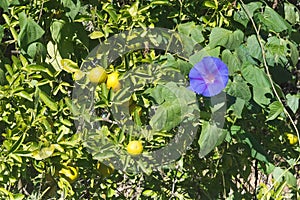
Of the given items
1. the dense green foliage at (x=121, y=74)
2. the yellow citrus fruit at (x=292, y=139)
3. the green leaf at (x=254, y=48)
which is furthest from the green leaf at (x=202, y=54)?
the yellow citrus fruit at (x=292, y=139)

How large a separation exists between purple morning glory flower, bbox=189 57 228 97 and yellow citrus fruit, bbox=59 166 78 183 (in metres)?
0.41

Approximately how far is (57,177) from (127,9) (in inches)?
20.1

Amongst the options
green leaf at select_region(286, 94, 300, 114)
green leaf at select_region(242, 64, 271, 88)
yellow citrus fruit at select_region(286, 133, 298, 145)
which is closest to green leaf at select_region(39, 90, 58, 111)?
green leaf at select_region(242, 64, 271, 88)

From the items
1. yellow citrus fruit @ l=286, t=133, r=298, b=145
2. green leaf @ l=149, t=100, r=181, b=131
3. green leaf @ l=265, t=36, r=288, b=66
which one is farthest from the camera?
yellow citrus fruit @ l=286, t=133, r=298, b=145

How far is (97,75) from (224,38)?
33 centimetres

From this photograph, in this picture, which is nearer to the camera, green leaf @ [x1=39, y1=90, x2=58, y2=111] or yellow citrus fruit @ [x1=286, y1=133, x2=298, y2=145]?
green leaf @ [x1=39, y1=90, x2=58, y2=111]

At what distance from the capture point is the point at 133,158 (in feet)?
5.26

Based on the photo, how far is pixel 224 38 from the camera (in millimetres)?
1473

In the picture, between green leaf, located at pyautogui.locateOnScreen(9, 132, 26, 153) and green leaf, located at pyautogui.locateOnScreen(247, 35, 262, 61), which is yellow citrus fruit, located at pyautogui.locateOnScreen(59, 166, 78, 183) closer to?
green leaf, located at pyautogui.locateOnScreen(9, 132, 26, 153)

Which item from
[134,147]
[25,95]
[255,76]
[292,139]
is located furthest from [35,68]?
[292,139]

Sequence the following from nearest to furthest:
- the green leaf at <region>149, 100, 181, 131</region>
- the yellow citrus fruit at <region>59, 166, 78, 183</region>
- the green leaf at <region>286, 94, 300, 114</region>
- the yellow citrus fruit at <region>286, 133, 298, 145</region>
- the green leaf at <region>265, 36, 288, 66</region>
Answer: the green leaf at <region>149, 100, 181, 131</region>
the green leaf at <region>265, 36, 288, 66</region>
the yellow citrus fruit at <region>59, 166, 78, 183</region>
the green leaf at <region>286, 94, 300, 114</region>
the yellow citrus fruit at <region>286, 133, 298, 145</region>

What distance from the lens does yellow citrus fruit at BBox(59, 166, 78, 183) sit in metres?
1.61

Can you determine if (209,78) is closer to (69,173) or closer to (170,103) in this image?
(170,103)

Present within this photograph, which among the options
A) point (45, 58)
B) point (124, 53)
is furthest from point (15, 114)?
point (124, 53)
